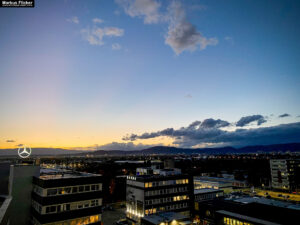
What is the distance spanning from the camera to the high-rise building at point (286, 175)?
15600 cm

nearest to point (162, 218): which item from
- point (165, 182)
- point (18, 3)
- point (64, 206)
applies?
point (165, 182)

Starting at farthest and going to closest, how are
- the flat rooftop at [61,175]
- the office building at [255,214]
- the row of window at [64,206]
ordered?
1. the office building at [255,214]
2. the flat rooftop at [61,175]
3. the row of window at [64,206]

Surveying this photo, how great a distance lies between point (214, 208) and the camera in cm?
7850

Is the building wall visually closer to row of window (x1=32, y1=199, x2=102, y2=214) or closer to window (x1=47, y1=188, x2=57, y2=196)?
row of window (x1=32, y1=199, x2=102, y2=214)

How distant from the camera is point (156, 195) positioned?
8175 cm

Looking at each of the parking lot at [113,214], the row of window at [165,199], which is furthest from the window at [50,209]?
the parking lot at [113,214]

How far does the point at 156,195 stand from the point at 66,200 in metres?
44.2

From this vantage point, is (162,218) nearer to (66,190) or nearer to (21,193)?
(66,190)

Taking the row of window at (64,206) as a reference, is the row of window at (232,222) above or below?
below

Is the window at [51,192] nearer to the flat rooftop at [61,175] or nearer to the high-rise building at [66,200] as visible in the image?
the high-rise building at [66,200]

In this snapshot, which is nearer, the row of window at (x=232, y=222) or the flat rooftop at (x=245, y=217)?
the flat rooftop at (x=245, y=217)

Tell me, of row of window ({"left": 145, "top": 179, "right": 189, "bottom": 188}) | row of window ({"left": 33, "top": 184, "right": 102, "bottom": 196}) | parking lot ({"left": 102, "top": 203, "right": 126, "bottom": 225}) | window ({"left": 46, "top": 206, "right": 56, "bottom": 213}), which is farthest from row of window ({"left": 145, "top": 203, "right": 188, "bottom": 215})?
window ({"left": 46, "top": 206, "right": 56, "bottom": 213})

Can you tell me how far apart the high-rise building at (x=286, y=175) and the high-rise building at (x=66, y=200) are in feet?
516

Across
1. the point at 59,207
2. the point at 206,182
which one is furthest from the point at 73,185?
the point at 206,182
